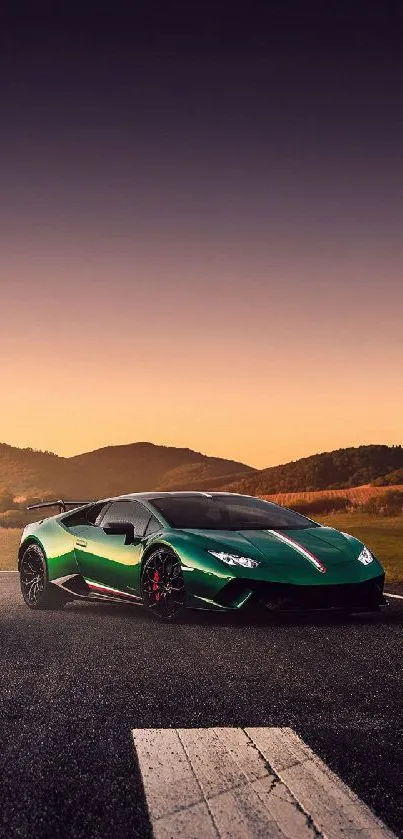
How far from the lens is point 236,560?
805 centimetres

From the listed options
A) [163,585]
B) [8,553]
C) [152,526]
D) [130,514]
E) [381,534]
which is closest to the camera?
[163,585]

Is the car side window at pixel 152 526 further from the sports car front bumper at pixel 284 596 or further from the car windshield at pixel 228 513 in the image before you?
the sports car front bumper at pixel 284 596

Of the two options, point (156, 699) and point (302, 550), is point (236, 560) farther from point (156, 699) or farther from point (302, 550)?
point (156, 699)

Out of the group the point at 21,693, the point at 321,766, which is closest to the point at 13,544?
the point at 21,693

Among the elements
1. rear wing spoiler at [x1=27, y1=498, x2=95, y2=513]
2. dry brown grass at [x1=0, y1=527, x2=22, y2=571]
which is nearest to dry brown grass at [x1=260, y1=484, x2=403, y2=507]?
dry brown grass at [x1=0, y1=527, x2=22, y2=571]

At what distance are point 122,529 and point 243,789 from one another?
524 centimetres

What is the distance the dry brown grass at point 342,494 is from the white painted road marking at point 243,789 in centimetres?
A: 4269

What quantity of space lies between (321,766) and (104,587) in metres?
5.49

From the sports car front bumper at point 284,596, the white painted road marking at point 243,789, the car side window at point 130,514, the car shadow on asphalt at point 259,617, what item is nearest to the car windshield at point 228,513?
the car side window at point 130,514

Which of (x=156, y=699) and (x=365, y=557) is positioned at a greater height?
(x=365, y=557)

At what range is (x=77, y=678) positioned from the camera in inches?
237

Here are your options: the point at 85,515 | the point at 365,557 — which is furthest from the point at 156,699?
the point at 85,515

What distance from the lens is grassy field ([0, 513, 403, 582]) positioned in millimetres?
18078

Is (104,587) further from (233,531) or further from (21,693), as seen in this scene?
(21,693)
